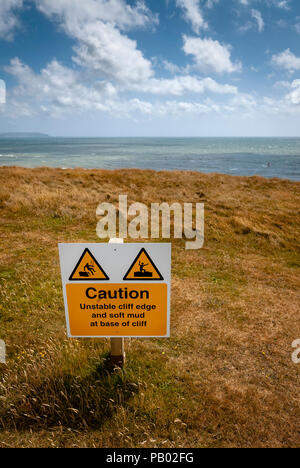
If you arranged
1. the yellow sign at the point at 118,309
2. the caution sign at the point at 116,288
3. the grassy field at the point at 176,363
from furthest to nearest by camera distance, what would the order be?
1. the grassy field at the point at 176,363
2. the yellow sign at the point at 118,309
3. the caution sign at the point at 116,288

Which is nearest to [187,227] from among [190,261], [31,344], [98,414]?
[190,261]

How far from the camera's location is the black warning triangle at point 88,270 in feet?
8.84

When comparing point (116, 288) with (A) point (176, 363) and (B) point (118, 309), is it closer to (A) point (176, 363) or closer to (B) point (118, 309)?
(B) point (118, 309)

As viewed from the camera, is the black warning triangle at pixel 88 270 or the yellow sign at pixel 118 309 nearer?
the black warning triangle at pixel 88 270

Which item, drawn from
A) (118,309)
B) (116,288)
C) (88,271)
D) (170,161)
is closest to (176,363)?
(118,309)

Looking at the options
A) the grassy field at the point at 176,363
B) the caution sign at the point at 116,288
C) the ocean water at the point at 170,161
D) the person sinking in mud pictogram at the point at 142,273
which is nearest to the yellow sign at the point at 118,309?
the caution sign at the point at 116,288

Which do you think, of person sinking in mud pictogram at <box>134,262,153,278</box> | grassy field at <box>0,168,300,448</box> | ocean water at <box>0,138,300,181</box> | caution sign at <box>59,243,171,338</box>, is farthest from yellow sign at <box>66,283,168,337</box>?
ocean water at <box>0,138,300,181</box>

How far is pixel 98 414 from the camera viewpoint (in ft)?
9.96

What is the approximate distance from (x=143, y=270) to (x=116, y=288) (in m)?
0.35

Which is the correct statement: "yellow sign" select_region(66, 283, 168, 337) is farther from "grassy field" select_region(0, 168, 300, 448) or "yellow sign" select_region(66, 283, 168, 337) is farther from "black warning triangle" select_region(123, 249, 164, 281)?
"grassy field" select_region(0, 168, 300, 448)

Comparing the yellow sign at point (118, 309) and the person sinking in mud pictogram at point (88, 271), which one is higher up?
the person sinking in mud pictogram at point (88, 271)

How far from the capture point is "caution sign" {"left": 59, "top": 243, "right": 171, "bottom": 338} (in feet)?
8.73

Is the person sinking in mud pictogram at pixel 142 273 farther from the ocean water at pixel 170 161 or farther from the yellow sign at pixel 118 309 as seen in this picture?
the ocean water at pixel 170 161

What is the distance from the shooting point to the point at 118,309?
2.86 metres
